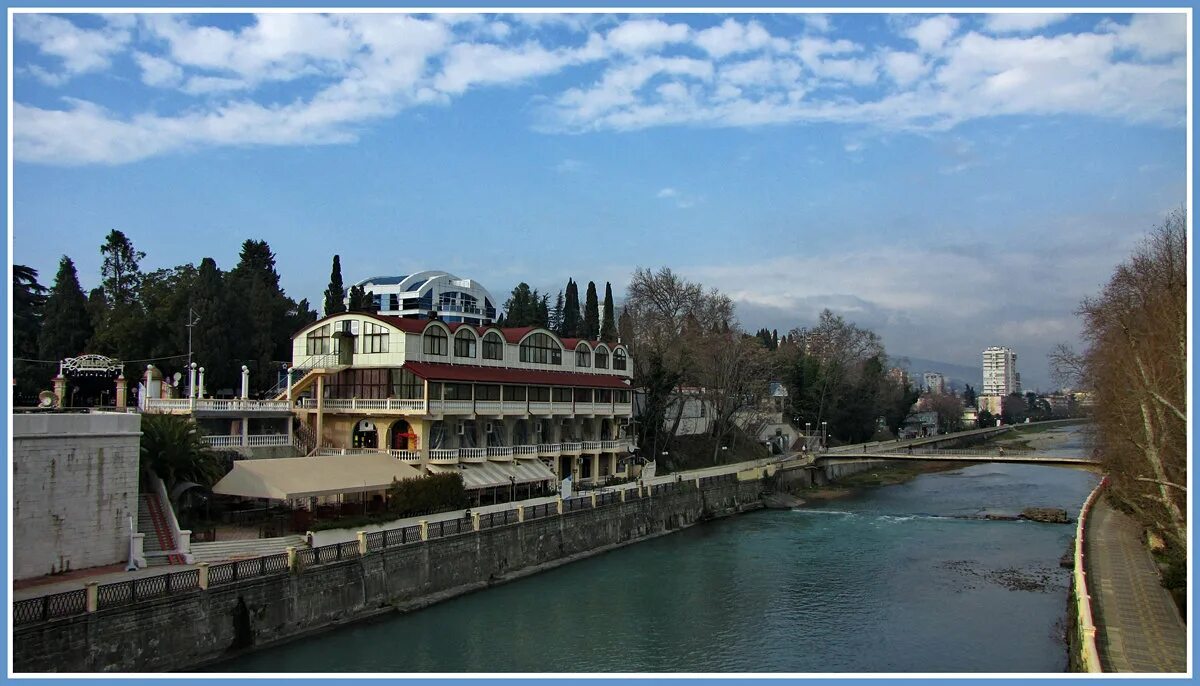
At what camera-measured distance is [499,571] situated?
103ft

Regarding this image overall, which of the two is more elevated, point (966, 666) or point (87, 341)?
point (87, 341)

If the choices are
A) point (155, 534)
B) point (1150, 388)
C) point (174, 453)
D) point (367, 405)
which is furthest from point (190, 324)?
point (1150, 388)

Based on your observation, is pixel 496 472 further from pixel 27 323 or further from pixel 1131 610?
pixel 27 323

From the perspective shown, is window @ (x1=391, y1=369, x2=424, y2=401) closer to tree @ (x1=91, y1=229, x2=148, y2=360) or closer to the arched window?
the arched window

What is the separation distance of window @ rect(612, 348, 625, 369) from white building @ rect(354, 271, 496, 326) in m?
52.2

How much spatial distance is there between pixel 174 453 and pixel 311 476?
4.39 metres

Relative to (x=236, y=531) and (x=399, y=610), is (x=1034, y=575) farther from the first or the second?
(x=236, y=531)

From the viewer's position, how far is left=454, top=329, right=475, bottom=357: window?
40031 millimetres

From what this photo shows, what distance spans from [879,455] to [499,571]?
3251 cm

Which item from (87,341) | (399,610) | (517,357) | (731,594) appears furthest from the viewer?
(87,341)

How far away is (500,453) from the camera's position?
39781 millimetres

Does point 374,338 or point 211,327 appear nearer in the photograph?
point 374,338

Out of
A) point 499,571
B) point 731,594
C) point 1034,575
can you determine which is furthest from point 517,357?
point 1034,575

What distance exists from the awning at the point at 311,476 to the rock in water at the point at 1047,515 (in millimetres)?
33513
